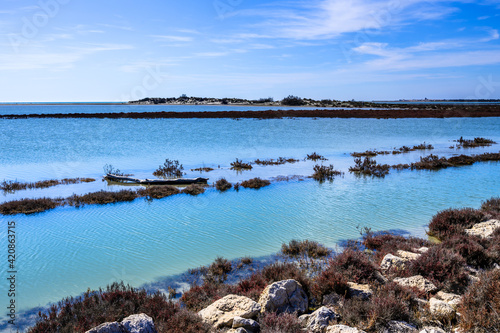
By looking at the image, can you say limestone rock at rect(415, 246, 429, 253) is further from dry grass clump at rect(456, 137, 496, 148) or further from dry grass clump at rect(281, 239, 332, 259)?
dry grass clump at rect(456, 137, 496, 148)

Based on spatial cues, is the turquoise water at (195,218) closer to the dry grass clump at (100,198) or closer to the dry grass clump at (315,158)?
the dry grass clump at (100,198)

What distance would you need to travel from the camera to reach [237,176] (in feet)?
75.0

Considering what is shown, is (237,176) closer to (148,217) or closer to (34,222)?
(148,217)

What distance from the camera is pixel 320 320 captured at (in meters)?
5.59

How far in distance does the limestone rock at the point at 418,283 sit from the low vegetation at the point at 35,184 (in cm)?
1979

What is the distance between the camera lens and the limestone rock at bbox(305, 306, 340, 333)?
549 centimetres

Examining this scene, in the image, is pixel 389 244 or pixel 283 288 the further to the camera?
pixel 389 244

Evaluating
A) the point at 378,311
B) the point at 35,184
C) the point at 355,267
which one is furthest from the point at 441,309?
the point at 35,184

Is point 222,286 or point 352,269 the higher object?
point 352,269

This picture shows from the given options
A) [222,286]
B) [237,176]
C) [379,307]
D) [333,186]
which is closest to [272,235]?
[222,286]

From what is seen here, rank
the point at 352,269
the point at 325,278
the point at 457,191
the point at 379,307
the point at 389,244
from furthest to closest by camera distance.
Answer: the point at 457,191
the point at 389,244
the point at 352,269
the point at 325,278
the point at 379,307

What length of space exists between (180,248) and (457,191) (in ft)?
50.0

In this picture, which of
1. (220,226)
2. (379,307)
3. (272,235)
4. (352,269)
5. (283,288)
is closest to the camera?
(379,307)

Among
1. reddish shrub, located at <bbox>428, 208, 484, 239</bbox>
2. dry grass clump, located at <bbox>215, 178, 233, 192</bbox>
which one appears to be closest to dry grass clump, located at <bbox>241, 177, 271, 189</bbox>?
dry grass clump, located at <bbox>215, 178, 233, 192</bbox>
